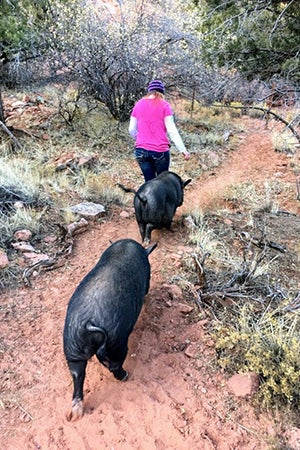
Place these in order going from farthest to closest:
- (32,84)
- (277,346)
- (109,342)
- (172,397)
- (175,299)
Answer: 1. (32,84)
2. (175,299)
3. (277,346)
4. (172,397)
5. (109,342)

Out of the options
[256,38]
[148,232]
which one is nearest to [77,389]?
[148,232]

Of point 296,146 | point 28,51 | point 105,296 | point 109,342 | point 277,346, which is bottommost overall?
point 296,146

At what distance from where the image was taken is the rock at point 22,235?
4.74 metres

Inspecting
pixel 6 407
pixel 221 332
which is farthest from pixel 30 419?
pixel 221 332

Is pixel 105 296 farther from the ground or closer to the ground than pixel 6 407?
farther from the ground

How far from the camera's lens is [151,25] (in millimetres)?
10805

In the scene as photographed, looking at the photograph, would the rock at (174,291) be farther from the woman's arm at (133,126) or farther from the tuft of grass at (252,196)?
the tuft of grass at (252,196)

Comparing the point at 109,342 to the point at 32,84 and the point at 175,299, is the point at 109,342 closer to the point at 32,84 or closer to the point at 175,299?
the point at 175,299

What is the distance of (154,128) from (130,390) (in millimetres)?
3537

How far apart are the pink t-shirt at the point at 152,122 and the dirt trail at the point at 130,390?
211cm

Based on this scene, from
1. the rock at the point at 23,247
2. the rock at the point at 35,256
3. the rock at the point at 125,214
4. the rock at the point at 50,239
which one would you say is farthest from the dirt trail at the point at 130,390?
the rock at the point at 125,214

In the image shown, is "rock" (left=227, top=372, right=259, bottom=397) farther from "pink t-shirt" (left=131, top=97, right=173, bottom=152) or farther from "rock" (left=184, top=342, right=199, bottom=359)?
"pink t-shirt" (left=131, top=97, right=173, bottom=152)

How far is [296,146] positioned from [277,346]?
947 cm

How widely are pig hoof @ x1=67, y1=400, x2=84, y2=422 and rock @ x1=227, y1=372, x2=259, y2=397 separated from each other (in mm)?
1140
